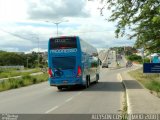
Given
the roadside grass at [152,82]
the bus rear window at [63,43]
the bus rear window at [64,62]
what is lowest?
the roadside grass at [152,82]

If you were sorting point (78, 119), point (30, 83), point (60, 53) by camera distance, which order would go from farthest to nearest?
point (30, 83), point (60, 53), point (78, 119)

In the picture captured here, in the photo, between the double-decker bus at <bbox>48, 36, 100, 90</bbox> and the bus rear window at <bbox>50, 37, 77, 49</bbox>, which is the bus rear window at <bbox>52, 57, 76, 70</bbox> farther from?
the bus rear window at <bbox>50, 37, 77, 49</bbox>

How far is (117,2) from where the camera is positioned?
14.6 m

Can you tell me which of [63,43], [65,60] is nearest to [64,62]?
[65,60]

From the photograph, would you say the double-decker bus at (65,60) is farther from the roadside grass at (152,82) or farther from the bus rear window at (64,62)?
the roadside grass at (152,82)

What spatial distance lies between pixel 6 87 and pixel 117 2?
22947mm

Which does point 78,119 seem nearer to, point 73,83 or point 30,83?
point 73,83

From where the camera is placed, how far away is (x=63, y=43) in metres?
29.4

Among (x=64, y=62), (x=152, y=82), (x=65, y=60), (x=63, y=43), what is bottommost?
(x=152, y=82)

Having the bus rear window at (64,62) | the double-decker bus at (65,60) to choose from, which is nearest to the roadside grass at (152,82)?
the double-decker bus at (65,60)

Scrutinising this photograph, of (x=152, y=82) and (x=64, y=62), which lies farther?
(x=152, y=82)

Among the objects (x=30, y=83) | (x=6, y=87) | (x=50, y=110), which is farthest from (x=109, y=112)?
(x=30, y=83)

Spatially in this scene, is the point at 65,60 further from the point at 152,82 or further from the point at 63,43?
the point at 152,82

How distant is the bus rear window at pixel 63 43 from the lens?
2923cm
